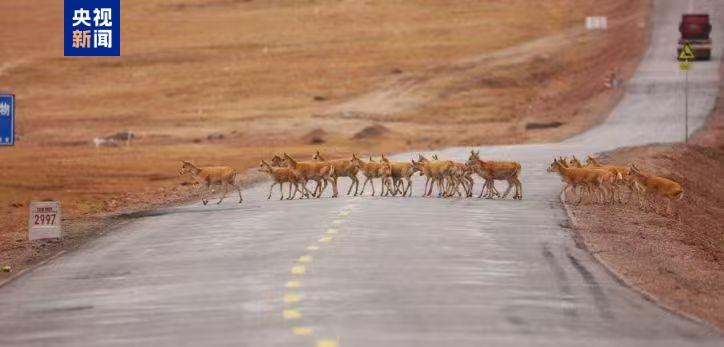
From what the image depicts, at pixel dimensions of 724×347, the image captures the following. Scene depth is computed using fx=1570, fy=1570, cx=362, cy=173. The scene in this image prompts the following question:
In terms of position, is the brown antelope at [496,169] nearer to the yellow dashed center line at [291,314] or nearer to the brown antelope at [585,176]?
the brown antelope at [585,176]

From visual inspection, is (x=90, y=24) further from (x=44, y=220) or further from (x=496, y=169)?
(x=44, y=220)

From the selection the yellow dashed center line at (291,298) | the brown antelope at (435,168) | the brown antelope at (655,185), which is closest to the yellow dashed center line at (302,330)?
the yellow dashed center line at (291,298)

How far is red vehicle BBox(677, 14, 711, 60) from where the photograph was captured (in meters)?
Answer: 90.5

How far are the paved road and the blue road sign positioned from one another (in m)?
2.36

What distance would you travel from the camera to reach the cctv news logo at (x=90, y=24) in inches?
1921

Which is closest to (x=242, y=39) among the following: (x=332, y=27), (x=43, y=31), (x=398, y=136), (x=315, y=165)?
(x=332, y=27)

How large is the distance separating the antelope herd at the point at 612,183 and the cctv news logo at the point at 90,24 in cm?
1976

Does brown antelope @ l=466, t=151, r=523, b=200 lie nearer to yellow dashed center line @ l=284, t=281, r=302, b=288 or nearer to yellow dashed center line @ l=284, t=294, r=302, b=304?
yellow dashed center line @ l=284, t=281, r=302, b=288

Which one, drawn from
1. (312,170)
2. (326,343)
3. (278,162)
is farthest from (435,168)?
(326,343)

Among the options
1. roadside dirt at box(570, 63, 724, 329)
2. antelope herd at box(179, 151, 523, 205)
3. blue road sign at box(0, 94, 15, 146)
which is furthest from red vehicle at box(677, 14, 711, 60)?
blue road sign at box(0, 94, 15, 146)

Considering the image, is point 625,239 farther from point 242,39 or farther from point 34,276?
point 242,39

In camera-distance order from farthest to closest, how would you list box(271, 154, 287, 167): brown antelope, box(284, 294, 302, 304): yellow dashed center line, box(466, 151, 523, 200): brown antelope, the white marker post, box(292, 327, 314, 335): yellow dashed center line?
1. box(271, 154, 287, 167): brown antelope
2. box(466, 151, 523, 200): brown antelope
3. the white marker post
4. box(284, 294, 302, 304): yellow dashed center line
5. box(292, 327, 314, 335): yellow dashed center line

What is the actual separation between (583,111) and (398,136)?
380 inches

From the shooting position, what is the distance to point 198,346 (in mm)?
15086
